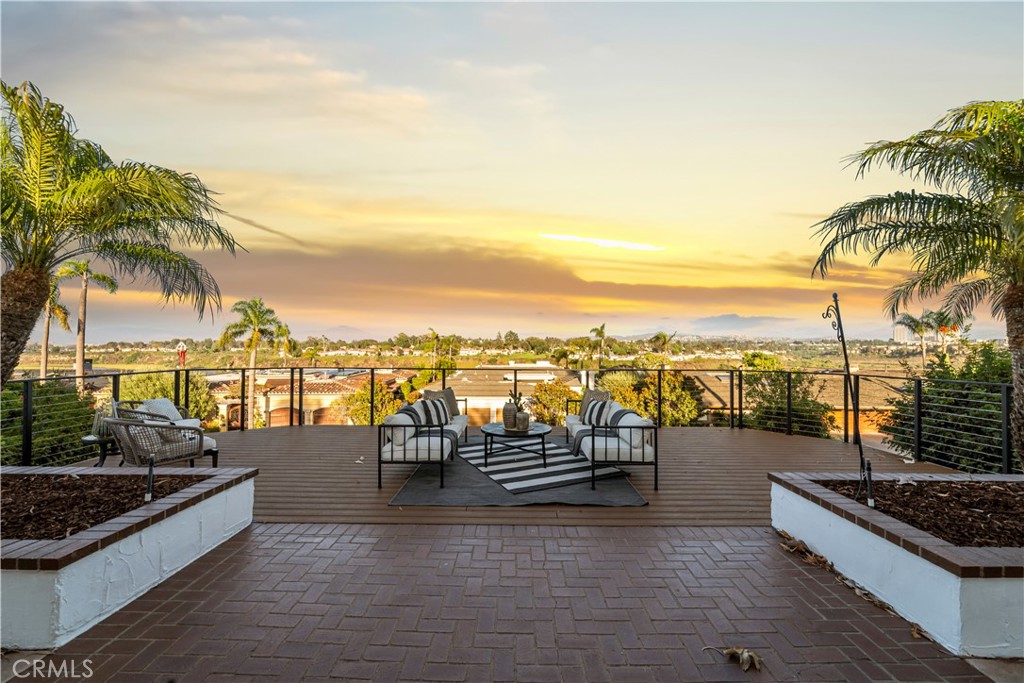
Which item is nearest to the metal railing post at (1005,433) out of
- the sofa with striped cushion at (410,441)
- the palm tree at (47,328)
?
the sofa with striped cushion at (410,441)

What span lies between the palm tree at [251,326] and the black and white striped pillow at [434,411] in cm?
2909

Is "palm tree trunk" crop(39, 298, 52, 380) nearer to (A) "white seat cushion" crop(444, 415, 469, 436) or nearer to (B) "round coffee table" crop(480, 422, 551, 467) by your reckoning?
(A) "white seat cushion" crop(444, 415, 469, 436)

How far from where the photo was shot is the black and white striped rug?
A: 5039 millimetres

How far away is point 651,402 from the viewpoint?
60.9 feet

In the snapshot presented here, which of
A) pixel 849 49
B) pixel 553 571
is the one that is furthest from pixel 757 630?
pixel 849 49

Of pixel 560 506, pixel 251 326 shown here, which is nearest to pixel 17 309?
pixel 560 506

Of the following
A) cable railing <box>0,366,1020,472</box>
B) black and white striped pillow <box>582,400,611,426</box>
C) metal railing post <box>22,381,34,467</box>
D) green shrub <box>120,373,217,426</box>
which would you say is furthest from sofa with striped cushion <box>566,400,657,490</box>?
green shrub <box>120,373,217,426</box>

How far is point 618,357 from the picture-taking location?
37.8 meters

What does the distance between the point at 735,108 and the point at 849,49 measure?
150cm

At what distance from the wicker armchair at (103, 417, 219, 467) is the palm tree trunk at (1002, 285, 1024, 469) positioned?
663 centimetres

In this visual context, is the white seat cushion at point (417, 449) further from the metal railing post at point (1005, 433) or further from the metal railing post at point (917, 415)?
the metal railing post at point (1005, 433)

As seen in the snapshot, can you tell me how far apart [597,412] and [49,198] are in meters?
5.35

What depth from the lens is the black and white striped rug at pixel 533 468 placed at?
16.5 feet

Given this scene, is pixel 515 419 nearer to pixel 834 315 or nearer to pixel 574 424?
pixel 574 424
